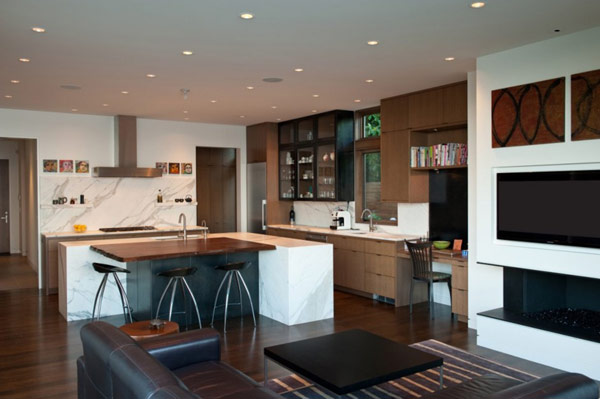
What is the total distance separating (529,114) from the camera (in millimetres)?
4777

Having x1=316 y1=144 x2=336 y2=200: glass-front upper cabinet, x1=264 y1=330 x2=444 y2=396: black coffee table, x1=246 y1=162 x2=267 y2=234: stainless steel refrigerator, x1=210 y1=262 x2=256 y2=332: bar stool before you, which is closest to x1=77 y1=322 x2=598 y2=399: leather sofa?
x1=264 y1=330 x2=444 y2=396: black coffee table

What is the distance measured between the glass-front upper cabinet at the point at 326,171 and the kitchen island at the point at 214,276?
2220mm

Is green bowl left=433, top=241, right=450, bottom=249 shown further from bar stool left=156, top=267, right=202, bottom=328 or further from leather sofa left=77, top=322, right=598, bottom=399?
leather sofa left=77, top=322, right=598, bottom=399

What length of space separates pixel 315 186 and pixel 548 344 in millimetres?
4873

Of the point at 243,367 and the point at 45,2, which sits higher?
the point at 45,2

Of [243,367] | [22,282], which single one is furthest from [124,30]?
[22,282]

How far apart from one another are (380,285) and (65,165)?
541 cm

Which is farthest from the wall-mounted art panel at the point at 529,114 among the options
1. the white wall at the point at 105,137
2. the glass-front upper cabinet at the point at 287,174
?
the white wall at the point at 105,137

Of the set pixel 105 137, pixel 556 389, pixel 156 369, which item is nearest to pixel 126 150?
pixel 105 137

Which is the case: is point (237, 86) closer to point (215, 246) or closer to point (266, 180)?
point (215, 246)

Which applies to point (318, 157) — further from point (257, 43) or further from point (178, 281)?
point (257, 43)

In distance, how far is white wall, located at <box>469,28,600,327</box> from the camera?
4.35 meters

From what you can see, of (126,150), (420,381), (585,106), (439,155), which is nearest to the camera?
(420,381)

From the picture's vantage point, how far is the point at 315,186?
8688mm
